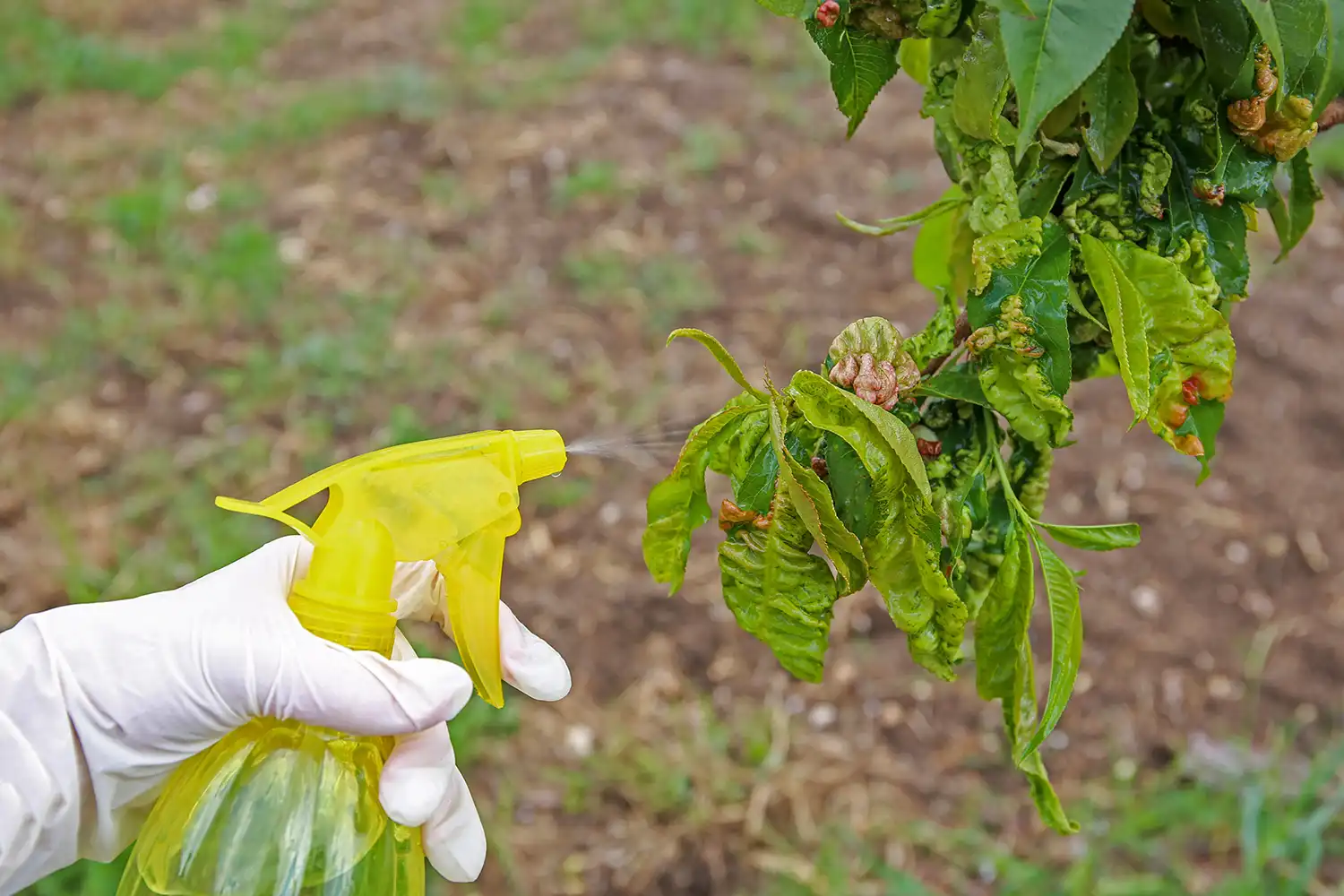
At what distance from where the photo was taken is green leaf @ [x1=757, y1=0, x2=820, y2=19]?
2.74ft

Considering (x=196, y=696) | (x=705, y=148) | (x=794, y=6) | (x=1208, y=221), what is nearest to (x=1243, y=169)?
(x=1208, y=221)

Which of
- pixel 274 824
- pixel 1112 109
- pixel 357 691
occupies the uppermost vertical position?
pixel 1112 109

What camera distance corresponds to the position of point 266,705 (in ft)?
3.08

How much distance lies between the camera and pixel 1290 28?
0.75 metres

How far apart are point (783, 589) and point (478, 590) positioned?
0.25m

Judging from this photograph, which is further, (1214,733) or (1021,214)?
(1214,733)

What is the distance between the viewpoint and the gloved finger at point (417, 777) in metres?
0.93

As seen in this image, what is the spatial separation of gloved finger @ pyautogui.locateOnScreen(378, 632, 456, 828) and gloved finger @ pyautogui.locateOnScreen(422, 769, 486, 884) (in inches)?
1.7

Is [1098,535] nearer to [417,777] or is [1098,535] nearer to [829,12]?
[829,12]

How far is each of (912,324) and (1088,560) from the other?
2.94 ft

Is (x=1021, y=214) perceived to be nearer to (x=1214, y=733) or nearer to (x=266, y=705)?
(x=266, y=705)

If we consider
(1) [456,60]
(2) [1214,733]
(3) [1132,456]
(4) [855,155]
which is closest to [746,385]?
(2) [1214,733]

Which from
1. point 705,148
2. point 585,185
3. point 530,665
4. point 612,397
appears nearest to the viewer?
point 530,665

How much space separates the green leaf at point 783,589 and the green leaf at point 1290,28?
45 centimetres
